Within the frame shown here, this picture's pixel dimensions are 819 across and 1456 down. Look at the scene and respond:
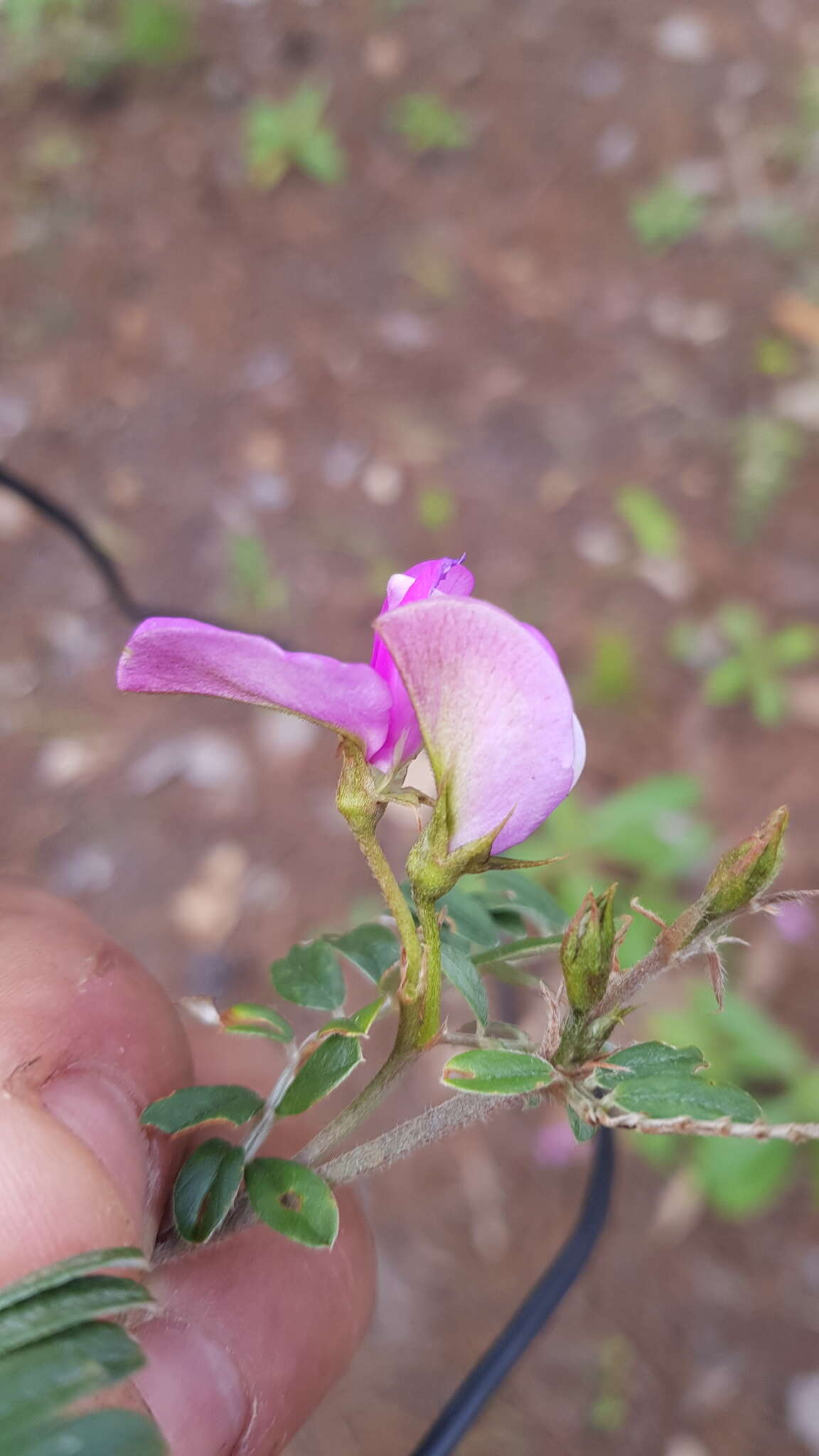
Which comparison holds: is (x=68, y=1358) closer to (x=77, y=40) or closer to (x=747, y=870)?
(x=747, y=870)

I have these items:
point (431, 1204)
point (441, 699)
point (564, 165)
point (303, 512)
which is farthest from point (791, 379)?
point (441, 699)

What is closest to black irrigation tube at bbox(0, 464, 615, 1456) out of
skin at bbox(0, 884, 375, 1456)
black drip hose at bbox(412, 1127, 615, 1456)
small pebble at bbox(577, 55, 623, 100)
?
black drip hose at bbox(412, 1127, 615, 1456)

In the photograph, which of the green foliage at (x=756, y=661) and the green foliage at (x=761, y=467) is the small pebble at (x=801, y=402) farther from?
the green foliage at (x=756, y=661)

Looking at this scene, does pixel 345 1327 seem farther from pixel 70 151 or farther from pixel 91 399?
pixel 70 151

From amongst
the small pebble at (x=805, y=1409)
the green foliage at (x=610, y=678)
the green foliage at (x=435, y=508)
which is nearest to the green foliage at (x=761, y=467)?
the green foliage at (x=610, y=678)

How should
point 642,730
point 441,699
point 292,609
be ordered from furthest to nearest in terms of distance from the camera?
point 292,609 < point 642,730 < point 441,699

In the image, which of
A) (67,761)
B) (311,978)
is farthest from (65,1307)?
(67,761)
